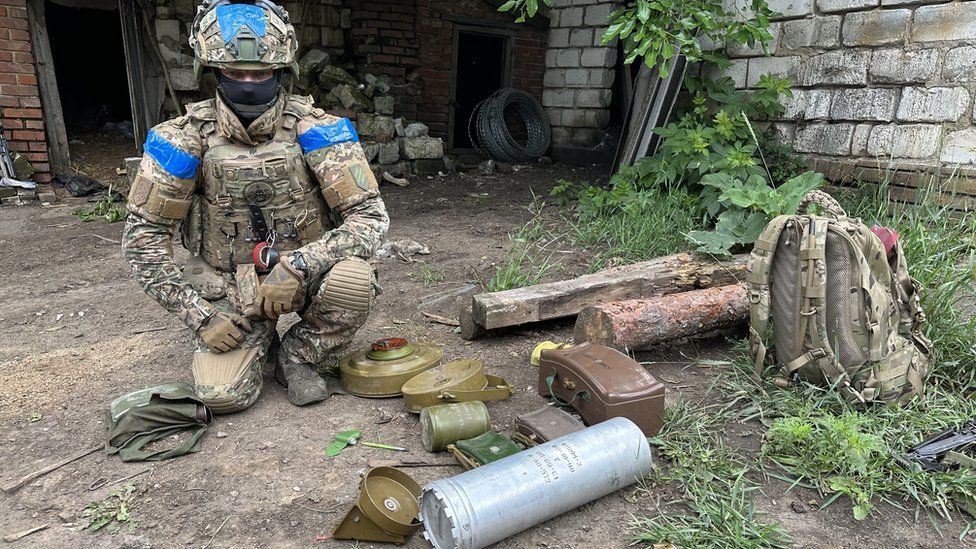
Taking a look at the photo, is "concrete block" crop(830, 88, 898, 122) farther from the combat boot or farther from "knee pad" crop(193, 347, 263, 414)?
"knee pad" crop(193, 347, 263, 414)

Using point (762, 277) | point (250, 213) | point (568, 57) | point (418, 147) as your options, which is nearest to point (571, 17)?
point (568, 57)

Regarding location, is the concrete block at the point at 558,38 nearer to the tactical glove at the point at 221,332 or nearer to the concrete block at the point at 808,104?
the concrete block at the point at 808,104

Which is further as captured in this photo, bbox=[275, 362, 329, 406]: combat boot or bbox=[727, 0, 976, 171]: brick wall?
bbox=[727, 0, 976, 171]: brick wall

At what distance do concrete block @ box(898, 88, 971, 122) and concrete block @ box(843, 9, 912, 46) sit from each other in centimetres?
42

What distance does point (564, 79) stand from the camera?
9.43m

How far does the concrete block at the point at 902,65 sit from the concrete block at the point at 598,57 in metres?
4.26

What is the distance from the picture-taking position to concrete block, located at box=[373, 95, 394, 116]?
8047 millimetres

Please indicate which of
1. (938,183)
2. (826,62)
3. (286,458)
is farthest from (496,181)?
(286,458)

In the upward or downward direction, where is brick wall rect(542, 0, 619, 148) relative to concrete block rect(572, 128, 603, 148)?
upward

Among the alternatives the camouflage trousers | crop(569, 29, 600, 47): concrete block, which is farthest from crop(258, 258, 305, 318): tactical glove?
crop(569, 29, 600, 47): concrete block

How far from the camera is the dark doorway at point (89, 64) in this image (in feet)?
32.4

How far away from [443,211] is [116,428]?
4.49m

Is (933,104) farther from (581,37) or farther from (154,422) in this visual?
(581,37)

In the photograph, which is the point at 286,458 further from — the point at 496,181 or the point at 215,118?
the point at 496,181
